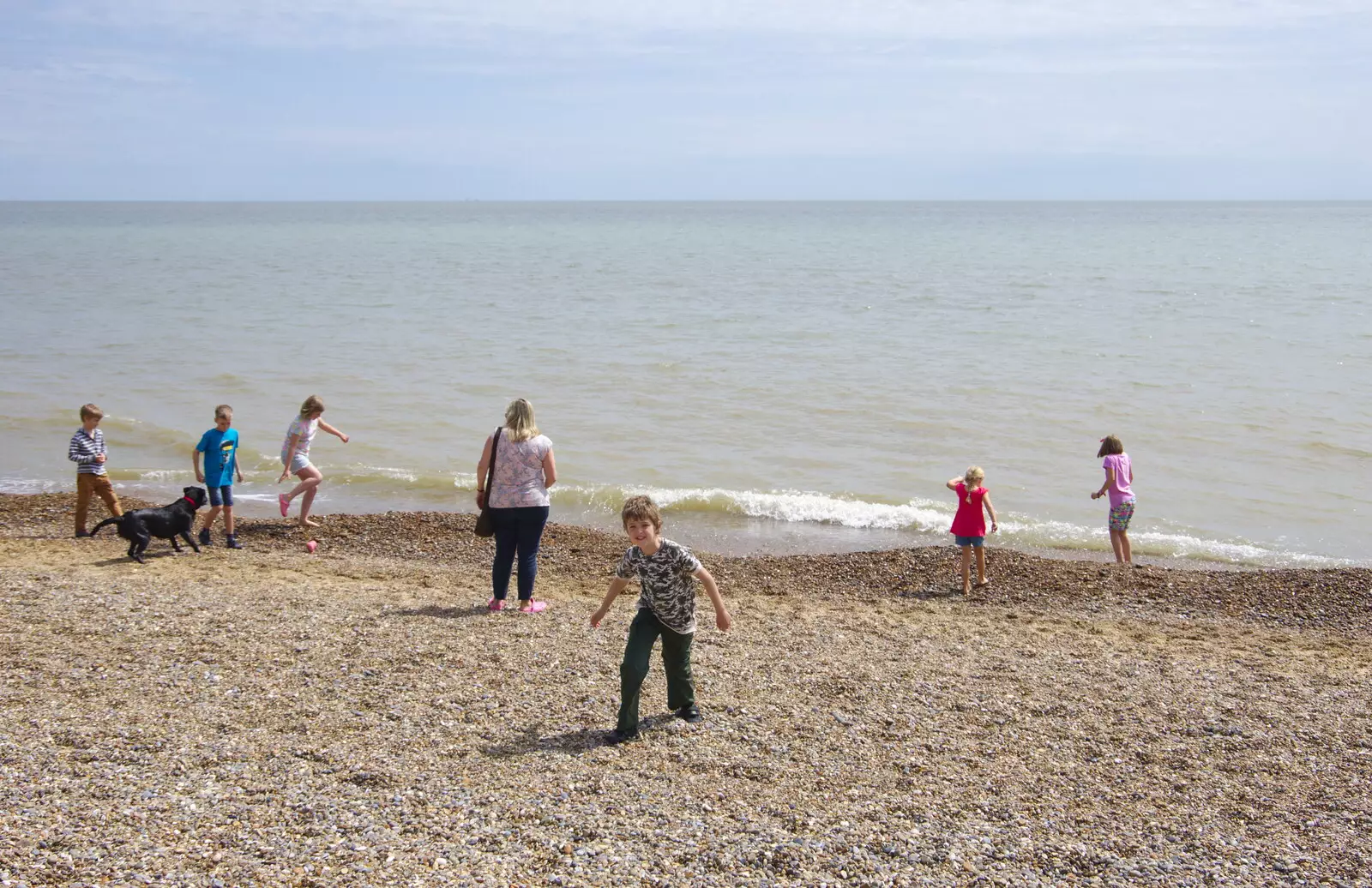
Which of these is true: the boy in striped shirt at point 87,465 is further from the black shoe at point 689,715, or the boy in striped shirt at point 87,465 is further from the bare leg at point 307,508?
the black shoe at point 689,715

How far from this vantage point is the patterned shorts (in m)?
11.9

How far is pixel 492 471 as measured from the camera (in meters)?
8.51

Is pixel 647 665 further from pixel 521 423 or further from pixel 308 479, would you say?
pixel 308 479

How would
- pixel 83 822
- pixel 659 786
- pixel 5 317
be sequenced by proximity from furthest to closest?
pixel 5 317
pixel 659 786
pixel 83 822

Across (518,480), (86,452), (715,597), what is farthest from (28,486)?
(715,597)

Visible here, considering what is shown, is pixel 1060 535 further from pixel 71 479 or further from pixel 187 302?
pixel 187 302

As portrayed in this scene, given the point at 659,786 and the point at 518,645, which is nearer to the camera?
the point at 659,786

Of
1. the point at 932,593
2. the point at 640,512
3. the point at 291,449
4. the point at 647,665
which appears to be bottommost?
the point at 932,593

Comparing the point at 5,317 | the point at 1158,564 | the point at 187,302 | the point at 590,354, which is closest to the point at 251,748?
the point at 1158,564

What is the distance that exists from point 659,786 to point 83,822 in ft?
8.87

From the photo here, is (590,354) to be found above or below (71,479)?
above

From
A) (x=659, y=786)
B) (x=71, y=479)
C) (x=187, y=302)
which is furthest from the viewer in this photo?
(x=187, y=302)

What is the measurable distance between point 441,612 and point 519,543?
91cm

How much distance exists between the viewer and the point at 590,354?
90.4 feet
